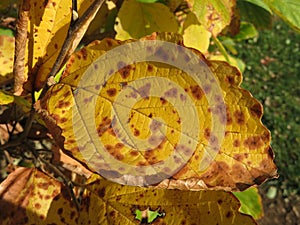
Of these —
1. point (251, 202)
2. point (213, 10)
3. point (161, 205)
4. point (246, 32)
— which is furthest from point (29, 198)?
point (246, 32)

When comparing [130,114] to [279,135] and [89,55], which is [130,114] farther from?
[279,135]

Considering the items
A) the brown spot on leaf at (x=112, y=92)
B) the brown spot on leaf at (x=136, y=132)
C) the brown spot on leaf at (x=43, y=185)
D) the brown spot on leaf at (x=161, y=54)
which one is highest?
the brown spot on leaf at (x=161, y=54)

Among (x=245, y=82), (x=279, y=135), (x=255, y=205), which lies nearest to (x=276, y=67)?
(x=245, y=82)

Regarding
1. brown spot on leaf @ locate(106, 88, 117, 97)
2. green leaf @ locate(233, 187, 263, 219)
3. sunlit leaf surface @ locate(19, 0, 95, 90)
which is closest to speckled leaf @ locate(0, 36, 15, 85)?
sunlit leaf surface @ locate(19, 0, 95, 90)

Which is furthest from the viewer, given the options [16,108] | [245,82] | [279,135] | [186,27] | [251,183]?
[245,82]

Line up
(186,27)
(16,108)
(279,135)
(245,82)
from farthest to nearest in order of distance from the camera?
(245,82)
(279,135)
(186,27)
(16,108)

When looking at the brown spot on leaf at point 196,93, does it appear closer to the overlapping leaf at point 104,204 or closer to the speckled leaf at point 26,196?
the overlapping leaf at point 104,204

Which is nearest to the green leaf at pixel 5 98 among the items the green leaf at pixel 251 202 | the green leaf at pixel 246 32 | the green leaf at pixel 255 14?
the green leaf at pixel 251 202
